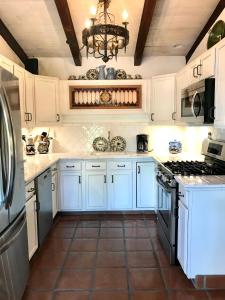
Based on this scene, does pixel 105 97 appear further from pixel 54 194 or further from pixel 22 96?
pixel 54 194

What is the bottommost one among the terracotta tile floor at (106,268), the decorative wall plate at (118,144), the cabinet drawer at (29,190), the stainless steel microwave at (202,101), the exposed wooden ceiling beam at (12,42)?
the terracotta tile floor at (106,268)

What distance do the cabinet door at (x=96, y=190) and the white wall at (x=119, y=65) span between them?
1.78 meters

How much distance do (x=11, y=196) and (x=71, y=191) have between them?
2341mm

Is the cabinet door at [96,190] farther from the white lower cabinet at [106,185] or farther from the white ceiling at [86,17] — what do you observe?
the white ceiling at [86,17]

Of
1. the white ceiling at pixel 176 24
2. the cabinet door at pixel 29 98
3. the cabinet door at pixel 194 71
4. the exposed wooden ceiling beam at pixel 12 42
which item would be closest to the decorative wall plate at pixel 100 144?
the cabinet door at pixel 29 98

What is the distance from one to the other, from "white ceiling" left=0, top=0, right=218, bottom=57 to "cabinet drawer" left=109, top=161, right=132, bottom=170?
1.84 m

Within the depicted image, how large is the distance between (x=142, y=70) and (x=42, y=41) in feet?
5.52

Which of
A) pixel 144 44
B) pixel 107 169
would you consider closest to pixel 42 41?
pixel 144 44

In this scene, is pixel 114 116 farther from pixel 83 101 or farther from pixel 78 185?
pixel 78 185

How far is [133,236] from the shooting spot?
3416 millimetres

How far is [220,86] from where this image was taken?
7.96 feet

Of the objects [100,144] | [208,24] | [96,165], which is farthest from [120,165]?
[208,24]

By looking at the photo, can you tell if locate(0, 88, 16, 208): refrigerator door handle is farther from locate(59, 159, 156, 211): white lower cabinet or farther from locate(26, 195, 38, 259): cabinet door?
locate(59, 159, 156, 211): white lower cabinet

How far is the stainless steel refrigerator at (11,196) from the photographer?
171 centimetres
